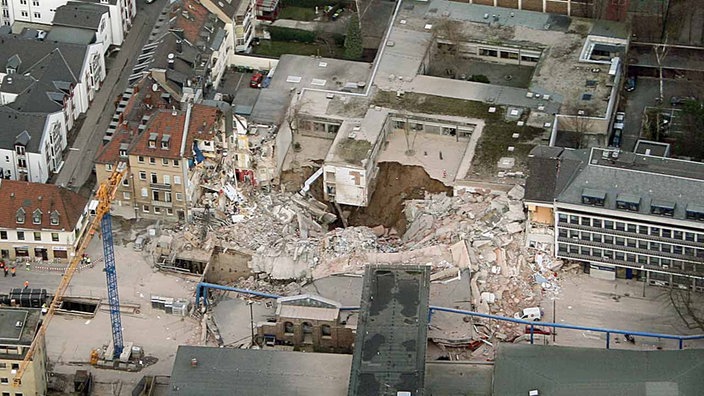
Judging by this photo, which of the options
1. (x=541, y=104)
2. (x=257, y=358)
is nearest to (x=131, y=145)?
(x=257, y=358)

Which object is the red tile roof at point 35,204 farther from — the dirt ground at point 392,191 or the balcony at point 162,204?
the dirt ground at point 392,191

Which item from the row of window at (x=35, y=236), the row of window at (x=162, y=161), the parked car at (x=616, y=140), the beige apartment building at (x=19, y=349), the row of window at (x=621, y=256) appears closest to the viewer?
the beige apartment building at (x=19, y=349)

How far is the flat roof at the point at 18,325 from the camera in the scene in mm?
159625

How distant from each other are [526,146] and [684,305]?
2844cm

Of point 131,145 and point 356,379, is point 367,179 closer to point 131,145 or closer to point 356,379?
point 131,145

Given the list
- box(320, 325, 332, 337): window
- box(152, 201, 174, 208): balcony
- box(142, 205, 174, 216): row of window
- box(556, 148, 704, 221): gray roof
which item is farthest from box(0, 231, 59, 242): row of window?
box(556, 148, 704, 221): gray roof

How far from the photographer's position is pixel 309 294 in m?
174

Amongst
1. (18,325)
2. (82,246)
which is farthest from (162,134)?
(18,325)

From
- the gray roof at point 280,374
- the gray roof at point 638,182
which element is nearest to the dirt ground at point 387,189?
the gray roof at point 638,182

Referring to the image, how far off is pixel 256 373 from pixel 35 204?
108 ft

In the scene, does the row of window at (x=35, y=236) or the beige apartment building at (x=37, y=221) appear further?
the row of window at (x=35, y=236)

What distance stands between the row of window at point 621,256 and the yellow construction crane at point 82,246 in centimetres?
4502

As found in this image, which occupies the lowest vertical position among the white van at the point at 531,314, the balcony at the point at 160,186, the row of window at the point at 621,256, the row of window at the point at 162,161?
the white van at the point at 531,314

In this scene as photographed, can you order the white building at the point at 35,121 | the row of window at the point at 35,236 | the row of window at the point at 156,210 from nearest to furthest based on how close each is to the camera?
the row of window at the point at 35,236, the row of window at the point at 156,210, the white building at the point at 35,121
